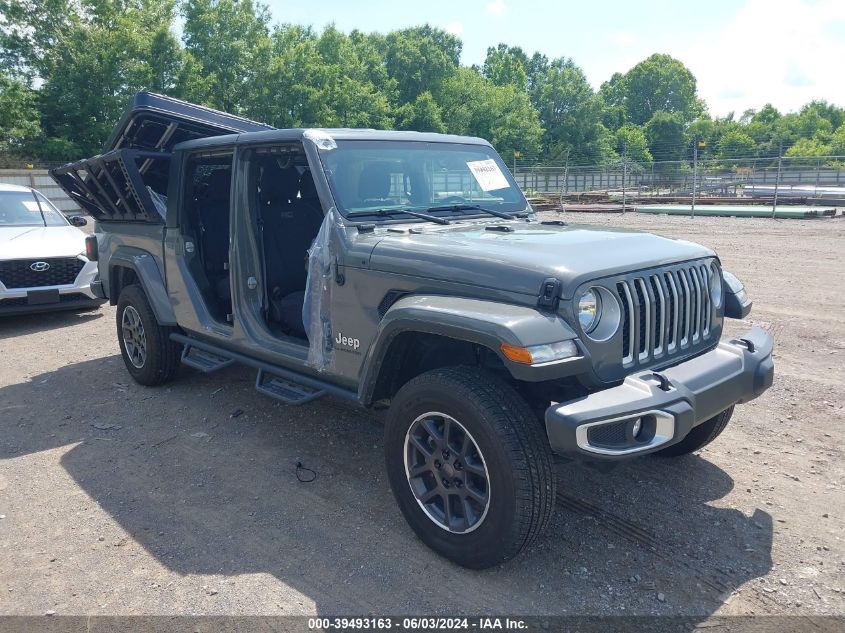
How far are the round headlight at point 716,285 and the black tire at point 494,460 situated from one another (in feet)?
4.86

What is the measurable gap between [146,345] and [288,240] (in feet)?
5.43

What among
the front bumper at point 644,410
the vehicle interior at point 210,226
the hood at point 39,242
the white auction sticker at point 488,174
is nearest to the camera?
the front bumper at point 644,410

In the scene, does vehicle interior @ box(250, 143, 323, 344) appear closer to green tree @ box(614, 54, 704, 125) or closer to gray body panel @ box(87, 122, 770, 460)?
gray body panel @ box(87, 122, 770, 460)

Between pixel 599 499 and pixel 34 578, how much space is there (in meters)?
2.94

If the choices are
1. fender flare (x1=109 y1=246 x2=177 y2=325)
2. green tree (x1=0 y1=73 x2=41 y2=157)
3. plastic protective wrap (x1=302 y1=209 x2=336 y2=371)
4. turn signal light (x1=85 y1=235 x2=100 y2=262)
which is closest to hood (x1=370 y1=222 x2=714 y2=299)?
plastic protective wrap (x1=302 y1=209 x2=336 y2=371)

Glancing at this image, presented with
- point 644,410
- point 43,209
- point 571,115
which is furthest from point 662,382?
point 571,115

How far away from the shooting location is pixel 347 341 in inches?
146

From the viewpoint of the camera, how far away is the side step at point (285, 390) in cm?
401

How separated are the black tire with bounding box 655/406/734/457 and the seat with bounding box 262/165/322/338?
266 cm

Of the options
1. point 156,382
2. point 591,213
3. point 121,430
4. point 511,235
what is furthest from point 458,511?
point 591,213

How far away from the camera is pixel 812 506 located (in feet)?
11.9

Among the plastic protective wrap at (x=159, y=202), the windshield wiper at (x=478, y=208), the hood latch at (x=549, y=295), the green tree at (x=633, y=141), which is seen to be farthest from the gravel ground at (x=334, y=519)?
the green tree at (x=633, y=141)

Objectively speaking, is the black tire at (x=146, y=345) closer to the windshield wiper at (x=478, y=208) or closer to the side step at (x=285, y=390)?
the side step at (x=285, y=390)

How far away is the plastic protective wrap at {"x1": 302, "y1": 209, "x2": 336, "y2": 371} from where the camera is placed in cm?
377
